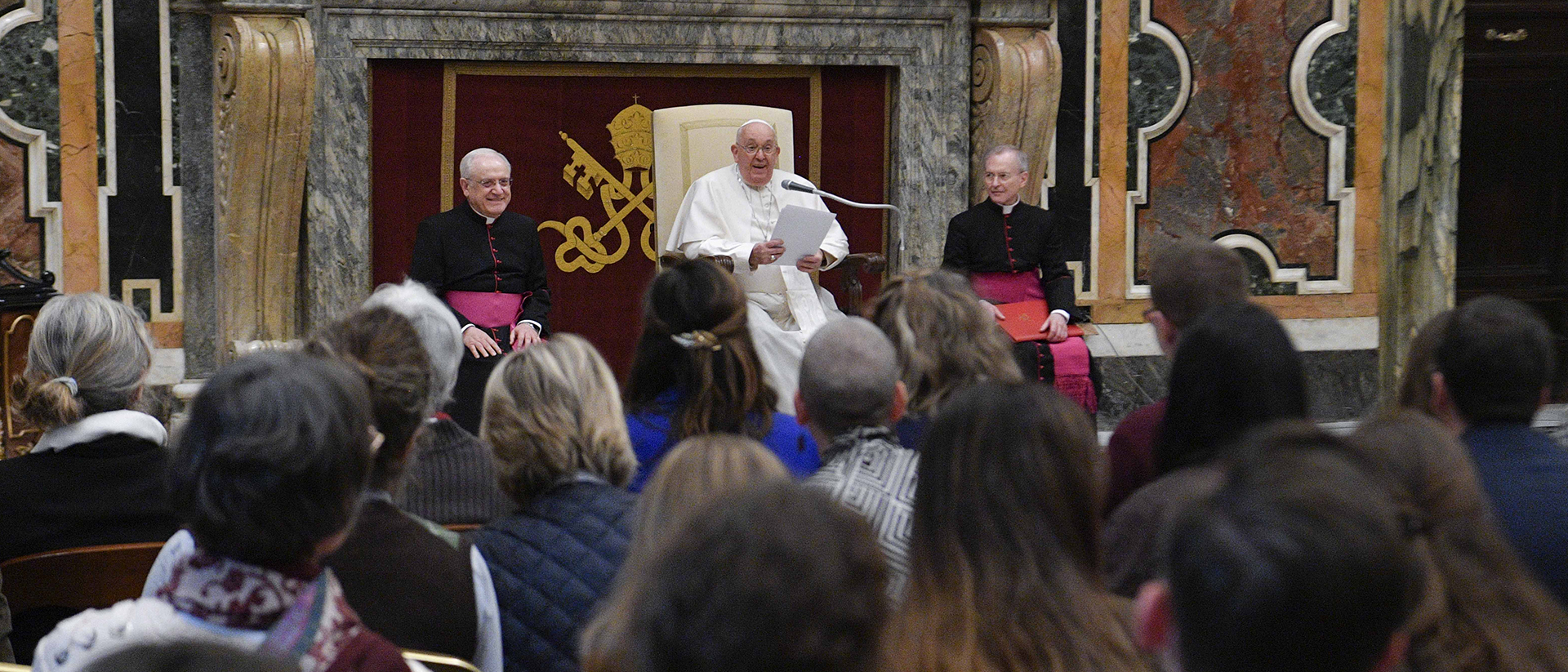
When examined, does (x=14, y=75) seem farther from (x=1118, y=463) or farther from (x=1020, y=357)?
(x=1118, y=463)

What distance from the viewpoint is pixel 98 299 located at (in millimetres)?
2865

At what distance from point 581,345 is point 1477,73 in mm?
6187

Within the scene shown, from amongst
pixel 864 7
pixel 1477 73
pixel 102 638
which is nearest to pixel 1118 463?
pixel 102 638

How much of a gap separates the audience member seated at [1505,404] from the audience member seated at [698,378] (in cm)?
112

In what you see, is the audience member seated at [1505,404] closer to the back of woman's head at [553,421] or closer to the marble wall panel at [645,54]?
the back of woman's head at [553,421]

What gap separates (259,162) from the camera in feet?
18.8

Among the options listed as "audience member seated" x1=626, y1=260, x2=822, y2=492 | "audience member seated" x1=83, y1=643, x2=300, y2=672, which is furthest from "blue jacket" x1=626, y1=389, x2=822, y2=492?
"audience member seated" x1=83, y1=643, x2=300, y2=672

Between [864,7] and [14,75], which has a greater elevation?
[864,7]

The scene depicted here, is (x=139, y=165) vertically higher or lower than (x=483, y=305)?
higher

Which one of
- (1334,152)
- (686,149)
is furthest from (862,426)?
(1334,152)

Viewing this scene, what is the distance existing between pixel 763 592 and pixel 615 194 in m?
5.68

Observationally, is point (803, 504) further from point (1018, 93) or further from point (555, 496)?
point (1018, 93)

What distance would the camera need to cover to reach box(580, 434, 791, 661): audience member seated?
62.3 inches

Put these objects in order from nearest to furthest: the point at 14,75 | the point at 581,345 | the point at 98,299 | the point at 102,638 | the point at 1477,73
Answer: the point at 102,638
the point at 581,345
the point at 98,299
the point at 14,75
the point at 1477,73
